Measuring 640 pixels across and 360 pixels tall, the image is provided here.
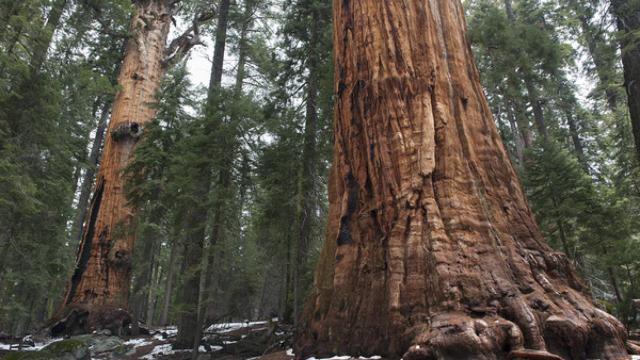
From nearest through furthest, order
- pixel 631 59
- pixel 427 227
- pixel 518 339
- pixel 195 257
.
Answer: pixel 518 339 → pixel 427 227 → pixel 631 59 → pixel 195 257

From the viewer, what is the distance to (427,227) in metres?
4.25

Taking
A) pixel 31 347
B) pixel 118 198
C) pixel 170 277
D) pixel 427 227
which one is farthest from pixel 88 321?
pixel 427 227

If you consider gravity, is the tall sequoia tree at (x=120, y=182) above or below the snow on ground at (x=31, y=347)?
above

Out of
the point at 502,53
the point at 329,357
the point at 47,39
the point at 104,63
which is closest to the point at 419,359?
the point at 329,357

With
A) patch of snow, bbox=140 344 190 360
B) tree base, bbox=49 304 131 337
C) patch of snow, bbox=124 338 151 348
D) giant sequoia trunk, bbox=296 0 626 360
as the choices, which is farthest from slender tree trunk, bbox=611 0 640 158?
tree base, bbox=49 304 131 337

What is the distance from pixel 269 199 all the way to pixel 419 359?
20.7 ft

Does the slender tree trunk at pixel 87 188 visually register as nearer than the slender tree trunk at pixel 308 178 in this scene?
No

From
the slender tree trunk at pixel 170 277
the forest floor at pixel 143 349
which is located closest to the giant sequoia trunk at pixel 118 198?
the slender tree trunk at pixel 170 277

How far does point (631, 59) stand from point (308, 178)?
23.0ft

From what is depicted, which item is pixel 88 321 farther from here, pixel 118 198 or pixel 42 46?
pixel 42 46

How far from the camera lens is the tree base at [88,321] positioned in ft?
30.2

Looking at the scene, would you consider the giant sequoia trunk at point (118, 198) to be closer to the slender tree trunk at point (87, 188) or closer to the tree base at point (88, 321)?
the tree base at point (88, 321)

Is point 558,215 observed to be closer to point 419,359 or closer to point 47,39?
point 419,359

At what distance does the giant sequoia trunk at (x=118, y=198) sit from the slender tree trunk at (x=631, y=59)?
10.5 meters
